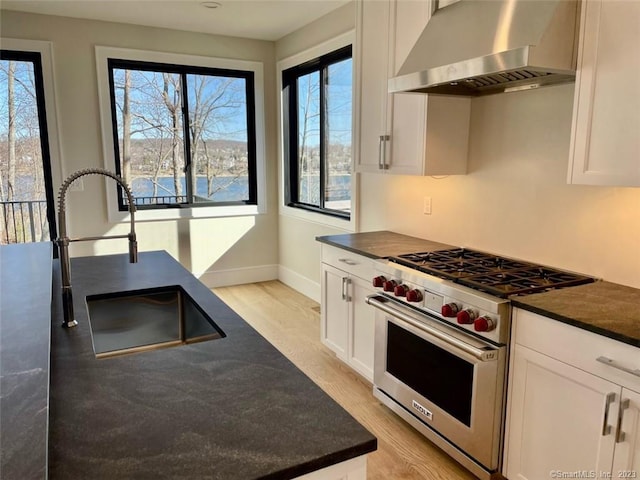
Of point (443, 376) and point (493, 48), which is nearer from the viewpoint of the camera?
point (493, 48)

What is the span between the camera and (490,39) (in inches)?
78.4

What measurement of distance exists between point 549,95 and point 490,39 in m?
0.50

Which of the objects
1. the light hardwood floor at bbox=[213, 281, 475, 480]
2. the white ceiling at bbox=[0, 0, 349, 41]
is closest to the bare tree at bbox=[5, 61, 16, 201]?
the white ceiling at bbox=[0, 0, 349, 41]

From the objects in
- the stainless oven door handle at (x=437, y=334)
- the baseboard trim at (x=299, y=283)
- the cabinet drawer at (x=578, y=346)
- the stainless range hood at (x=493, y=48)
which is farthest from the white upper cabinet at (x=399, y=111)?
the baseboard trim at (x=299, y=283)

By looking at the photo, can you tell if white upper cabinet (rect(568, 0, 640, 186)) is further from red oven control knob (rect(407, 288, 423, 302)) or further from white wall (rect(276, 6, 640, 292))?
red oven control knob (rect(407, 288, 423, 302))

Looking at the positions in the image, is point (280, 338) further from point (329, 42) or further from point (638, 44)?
point (638, 44)

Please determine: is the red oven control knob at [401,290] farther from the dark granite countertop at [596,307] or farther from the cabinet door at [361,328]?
the dark granite countertop at [596,307]

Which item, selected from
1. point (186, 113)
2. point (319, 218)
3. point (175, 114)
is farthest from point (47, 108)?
point (319, 218)

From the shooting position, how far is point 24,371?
96 centimetres

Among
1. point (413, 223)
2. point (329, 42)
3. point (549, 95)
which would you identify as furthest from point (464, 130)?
point (329, 42)

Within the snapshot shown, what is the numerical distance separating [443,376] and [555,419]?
532 mm

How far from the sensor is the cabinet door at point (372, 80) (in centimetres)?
291

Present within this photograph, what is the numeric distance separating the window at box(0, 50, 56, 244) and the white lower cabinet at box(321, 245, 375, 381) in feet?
9.56

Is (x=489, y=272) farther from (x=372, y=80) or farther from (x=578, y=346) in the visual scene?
(x=372, y=80)
